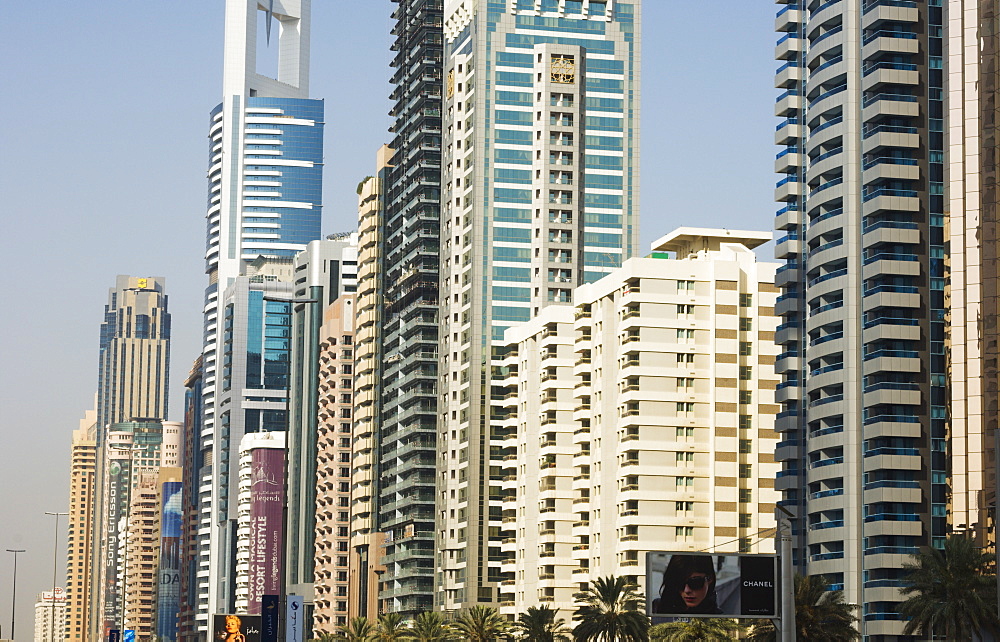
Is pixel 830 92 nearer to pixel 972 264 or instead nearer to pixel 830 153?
pixel 830 153

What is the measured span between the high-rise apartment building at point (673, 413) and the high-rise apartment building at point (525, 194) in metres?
21.8

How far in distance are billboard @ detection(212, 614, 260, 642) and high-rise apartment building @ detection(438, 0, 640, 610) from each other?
174 feet

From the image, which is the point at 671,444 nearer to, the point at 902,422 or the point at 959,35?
the point at 902,422

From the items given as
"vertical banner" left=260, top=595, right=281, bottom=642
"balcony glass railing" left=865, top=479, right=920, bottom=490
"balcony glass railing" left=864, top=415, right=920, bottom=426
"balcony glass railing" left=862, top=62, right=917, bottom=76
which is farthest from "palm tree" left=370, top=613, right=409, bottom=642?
"balcony glass railing" left=862, top=62, right=917, bottom=76

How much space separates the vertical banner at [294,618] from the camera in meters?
108

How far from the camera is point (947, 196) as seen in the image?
12450 cm

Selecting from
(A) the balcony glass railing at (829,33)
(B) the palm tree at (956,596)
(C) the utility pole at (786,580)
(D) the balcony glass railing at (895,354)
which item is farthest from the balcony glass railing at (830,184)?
(C) the utility pole at (786,580)

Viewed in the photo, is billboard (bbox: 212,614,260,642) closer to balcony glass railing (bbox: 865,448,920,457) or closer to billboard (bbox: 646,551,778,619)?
balcony glass railing (bbox: 865,448,920,457)

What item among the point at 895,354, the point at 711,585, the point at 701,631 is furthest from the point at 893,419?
the point at 711,585

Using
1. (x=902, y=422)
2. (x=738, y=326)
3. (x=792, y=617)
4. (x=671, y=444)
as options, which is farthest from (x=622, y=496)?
(x=792, y=617)

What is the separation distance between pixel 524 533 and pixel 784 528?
102 m

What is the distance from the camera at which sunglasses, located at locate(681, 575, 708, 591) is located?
8350 cm

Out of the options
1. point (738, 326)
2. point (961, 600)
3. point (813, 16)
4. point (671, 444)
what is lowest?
point (961, 600)

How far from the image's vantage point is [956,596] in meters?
96.7
